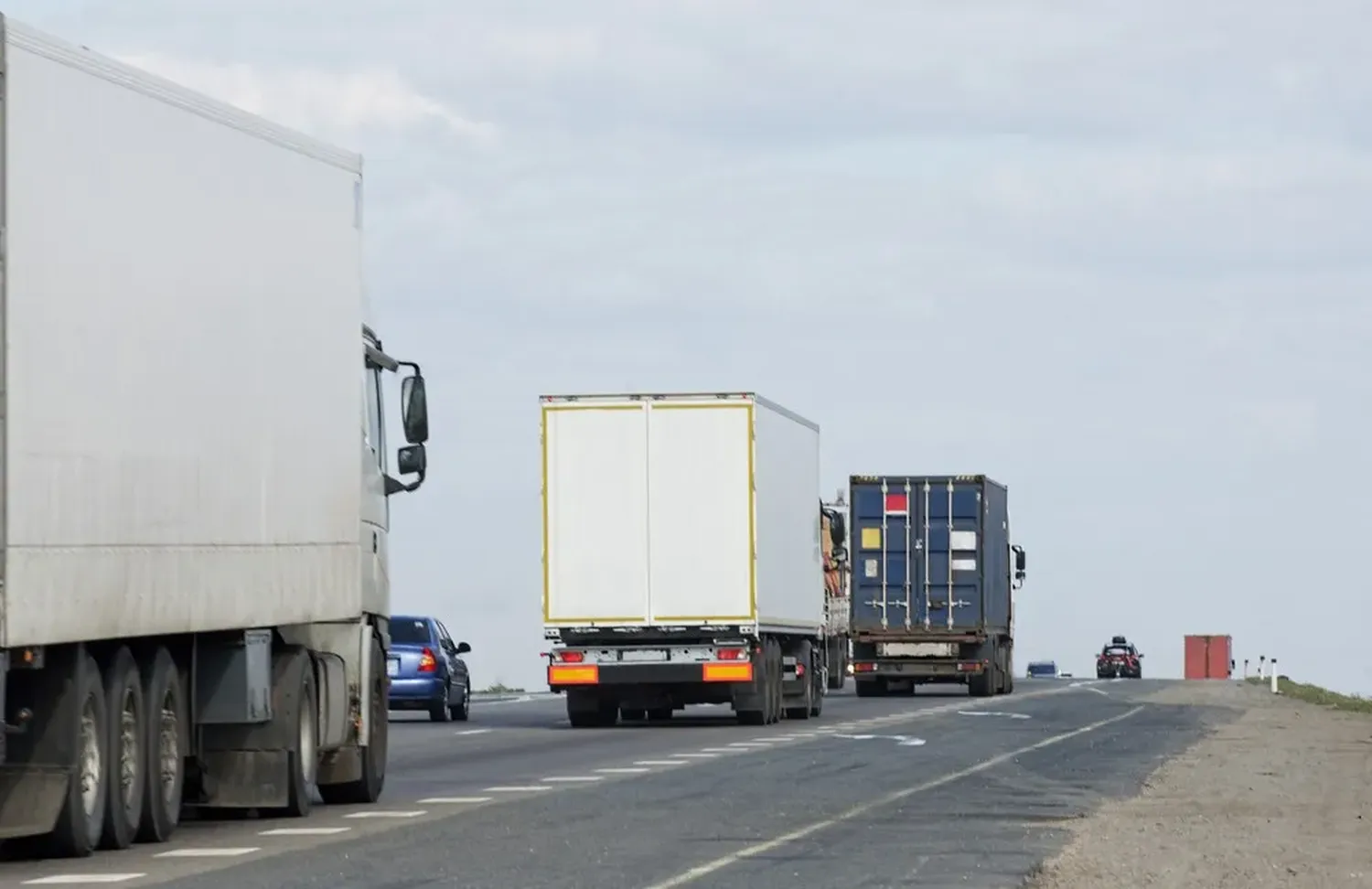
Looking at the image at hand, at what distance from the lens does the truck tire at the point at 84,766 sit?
52.5 ft

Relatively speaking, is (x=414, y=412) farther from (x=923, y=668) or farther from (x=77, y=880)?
(x=923, y=668)

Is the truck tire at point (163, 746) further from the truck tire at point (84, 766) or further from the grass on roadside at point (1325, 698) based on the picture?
the grass on roadside at point (1325, 698)

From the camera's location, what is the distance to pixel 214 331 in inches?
726

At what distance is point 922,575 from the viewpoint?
183 ft

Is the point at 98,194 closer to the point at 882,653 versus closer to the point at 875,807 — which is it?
the point at 875,807

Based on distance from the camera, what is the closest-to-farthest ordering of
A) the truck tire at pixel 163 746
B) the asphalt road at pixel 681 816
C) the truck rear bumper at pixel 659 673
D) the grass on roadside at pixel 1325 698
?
the asphalt road at pixel 681 816 < the truck tire at pixel 163 746 < the truck rear bumper at pixel 659 673 < the grass on roadside at pixel 1325 698

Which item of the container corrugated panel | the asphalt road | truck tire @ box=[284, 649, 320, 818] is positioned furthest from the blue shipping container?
the container corrugated panel

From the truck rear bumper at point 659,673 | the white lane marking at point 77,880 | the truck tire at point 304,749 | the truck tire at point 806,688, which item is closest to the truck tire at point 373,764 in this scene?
the truck tire at point 304,749

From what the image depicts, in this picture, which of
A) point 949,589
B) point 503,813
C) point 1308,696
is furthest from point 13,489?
point 1308,696

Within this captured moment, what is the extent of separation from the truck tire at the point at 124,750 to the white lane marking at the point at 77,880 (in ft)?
3.92

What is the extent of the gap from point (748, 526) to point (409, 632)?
7413mm

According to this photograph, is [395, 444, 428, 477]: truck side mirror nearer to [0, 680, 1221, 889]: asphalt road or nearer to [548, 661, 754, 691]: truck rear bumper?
[0, 680, 1221, 889]: asphalt road

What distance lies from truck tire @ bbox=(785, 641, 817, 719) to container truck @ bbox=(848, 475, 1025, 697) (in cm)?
1174

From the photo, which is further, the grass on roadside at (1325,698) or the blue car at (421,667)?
the grass on roadside at (1325,698)
